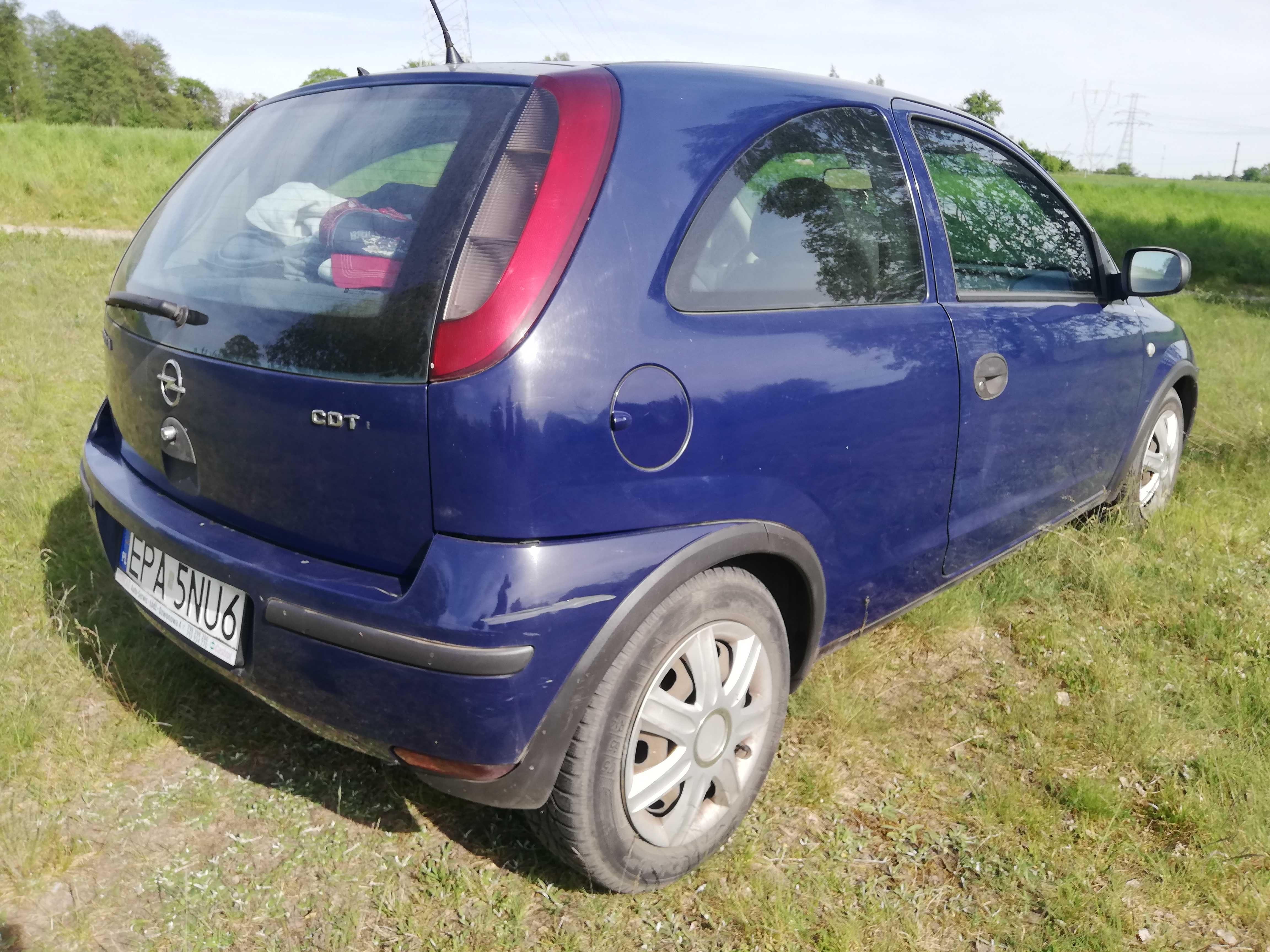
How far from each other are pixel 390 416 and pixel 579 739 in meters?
0.70

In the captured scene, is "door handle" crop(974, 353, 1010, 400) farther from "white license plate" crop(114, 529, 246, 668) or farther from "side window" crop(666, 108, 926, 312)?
"white license plate" crop(114, 529, 246, 668)

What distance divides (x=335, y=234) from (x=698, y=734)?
1.26 metres

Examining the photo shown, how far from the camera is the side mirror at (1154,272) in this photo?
3430mm

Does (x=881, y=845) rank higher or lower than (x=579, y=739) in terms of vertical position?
lower

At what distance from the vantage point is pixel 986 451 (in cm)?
279

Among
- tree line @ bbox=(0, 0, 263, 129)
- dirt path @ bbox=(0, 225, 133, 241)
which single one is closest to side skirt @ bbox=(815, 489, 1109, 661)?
dirt path @ bbox=(0, 225, 133, 241)

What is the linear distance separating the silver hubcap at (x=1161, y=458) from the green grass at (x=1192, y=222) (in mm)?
8363

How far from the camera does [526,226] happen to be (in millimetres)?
1713

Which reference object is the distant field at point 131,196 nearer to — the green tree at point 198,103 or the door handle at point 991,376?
the door handle at point 991,376

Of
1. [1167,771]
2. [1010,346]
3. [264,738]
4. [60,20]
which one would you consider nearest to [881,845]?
[1167,771]

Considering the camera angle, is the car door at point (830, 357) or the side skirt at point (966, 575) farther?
the side skirt at point (966, 575)

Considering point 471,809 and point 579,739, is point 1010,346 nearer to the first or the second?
point 579,739

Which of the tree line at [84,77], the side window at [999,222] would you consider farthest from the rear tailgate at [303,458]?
the tree line at [84,77]

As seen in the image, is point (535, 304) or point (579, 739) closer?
point (535, 304)
